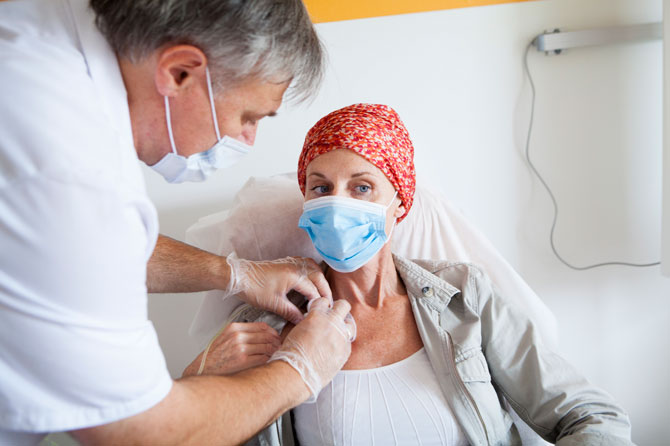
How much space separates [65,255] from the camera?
73 cm

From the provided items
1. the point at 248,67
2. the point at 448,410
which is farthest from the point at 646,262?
the point at 248,67

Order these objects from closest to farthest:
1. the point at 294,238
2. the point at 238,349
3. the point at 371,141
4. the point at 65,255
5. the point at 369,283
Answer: the point at 65,255 → the point at 238,349 → the point at 371,141 → the point at 369,283 → the point at 294,238

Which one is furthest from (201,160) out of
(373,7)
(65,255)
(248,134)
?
(373,7)

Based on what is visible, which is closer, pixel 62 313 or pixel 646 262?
pixel 62 313

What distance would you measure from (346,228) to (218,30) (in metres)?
0.66

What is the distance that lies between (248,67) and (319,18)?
43.7 inches

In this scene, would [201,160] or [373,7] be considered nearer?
[201,160]

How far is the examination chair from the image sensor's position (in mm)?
1759

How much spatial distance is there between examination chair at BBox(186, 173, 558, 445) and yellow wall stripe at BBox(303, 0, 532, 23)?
2.05 ft

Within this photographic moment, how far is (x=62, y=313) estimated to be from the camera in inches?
28.9

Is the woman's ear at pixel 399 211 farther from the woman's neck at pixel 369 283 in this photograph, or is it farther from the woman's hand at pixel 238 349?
the woman's hand at pixel 238 349

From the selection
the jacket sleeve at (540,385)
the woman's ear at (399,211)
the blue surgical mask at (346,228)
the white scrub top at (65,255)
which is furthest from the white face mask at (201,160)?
the jacket sleeve at (540,385)

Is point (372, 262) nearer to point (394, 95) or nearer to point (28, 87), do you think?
point (394, 95)

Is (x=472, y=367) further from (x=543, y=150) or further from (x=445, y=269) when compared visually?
(x=543, y=150)
